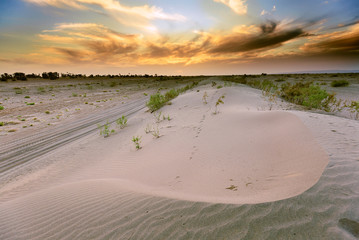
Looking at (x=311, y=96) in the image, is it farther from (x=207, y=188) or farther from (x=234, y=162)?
(x=207, y=188)

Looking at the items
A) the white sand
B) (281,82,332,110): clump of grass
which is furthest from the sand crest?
(281,82,332,110): clump of grass

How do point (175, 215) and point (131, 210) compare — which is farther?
point (131, 210)

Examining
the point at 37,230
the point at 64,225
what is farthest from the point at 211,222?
the point at 37,230

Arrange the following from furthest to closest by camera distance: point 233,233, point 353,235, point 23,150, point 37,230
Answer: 1. point 23,150
2. point 37,230
3. point 233,233
4. point 353,235

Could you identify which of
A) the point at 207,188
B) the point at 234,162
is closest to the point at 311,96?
the point at 234,162

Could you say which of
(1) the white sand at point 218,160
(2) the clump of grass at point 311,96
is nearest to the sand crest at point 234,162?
(1) the white sand at point 218,160

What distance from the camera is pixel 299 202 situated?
5.76ft

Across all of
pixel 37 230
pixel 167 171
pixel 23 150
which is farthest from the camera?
pixel 23 150

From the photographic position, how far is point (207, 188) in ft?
7.97

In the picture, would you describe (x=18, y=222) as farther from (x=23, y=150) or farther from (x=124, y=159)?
(x=23, y=150)

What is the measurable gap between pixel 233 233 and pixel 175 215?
26.1 inches

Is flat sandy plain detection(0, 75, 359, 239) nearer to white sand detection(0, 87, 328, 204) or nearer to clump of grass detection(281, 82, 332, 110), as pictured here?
white sand detection(0, 87, 328, 204)

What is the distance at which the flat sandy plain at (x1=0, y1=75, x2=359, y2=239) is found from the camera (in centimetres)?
167

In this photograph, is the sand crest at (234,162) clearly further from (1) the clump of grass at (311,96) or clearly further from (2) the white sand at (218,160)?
(1) the clump of grass at (311,96)
